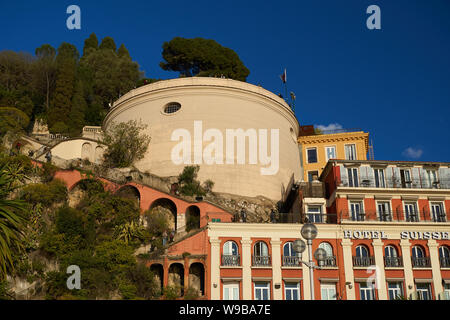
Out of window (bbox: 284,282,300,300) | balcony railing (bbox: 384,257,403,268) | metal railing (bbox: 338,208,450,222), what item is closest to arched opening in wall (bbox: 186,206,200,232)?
window (bbox: 284,282,300,300)

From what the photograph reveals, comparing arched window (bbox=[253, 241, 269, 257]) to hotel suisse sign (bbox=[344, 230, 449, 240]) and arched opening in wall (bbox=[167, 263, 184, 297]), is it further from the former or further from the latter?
hotel suisse sign (bbox=[344, 230, 449, 240])

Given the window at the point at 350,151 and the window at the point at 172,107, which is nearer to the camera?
the window at the point at 172,107

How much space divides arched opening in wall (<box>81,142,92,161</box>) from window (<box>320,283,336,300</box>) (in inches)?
1020

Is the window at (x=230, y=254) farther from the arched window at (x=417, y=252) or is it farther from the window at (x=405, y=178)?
the window at (x=405, y=178)

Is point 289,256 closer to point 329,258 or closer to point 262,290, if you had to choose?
point 329,258

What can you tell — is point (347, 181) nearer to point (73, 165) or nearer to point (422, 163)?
point (422, 163)

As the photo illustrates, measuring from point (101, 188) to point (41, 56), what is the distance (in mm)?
40048

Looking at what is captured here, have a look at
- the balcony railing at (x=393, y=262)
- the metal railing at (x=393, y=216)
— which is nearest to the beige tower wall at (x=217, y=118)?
the metal railing at (x=393, y=216)

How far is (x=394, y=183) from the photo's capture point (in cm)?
Answer: 4338

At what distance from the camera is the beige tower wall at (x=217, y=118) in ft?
178

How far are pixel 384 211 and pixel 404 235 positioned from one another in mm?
2425

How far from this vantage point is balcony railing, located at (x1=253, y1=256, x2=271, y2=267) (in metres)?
38.6

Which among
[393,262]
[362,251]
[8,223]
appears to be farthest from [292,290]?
[8,223]

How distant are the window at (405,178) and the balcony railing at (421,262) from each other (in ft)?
19.9
